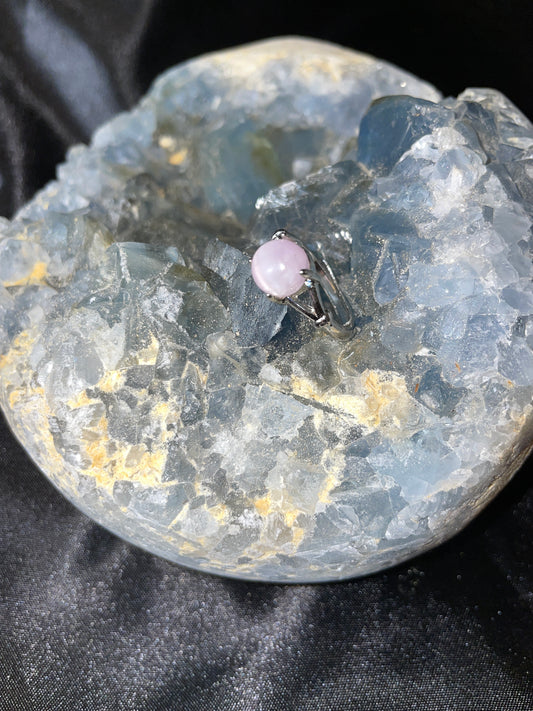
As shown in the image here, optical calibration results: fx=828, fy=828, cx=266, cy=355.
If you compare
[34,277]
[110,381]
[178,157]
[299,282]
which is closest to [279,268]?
[299,282]

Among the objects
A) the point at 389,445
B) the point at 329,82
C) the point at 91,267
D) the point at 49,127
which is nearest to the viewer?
the point at 389,445

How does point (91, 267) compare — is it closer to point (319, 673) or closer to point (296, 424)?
point (296, 424)

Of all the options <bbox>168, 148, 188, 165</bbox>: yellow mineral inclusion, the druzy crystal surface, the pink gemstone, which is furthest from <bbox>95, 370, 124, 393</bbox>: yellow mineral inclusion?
<bbox>168, 148, 188, 165</bbox>: yellow mineral inclusion

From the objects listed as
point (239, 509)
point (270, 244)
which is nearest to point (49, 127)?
point (270, 244)

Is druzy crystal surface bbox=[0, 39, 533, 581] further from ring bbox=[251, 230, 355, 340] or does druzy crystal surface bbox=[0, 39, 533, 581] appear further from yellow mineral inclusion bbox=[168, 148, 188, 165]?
yellow mineral inclusion bbox=[168, 148, 188, 165]

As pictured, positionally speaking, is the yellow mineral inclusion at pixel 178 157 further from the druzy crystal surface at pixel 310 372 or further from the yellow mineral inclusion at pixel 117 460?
the yellow mineral inclusion at pixel 117 460

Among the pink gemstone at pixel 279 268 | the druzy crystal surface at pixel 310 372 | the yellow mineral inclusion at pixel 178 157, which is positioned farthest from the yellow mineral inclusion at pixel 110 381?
the yellow mineral inclusion at pixel 178 157
